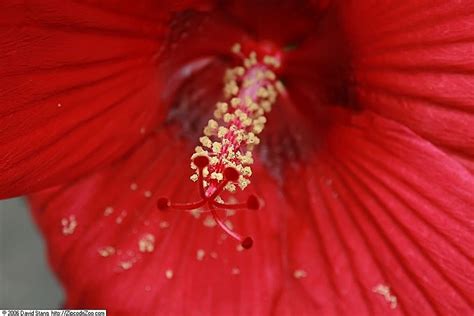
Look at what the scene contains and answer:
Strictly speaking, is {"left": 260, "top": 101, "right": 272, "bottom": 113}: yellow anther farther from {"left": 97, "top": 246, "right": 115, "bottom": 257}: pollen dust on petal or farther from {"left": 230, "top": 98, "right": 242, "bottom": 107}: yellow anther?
{"left": 97, "top": 246, "right": 115, "bottom": 257}: pollen dust on petal

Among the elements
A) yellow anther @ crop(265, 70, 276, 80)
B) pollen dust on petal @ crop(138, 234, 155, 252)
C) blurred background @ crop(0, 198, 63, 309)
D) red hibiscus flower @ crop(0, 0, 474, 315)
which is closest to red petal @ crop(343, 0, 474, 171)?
red hibiscus flower @ crop(0, 0, 474, 315)

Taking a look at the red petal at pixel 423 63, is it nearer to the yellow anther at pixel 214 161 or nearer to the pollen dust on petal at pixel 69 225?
the yellow anther at pixel 214 161

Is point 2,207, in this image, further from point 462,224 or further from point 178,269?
point 462,224

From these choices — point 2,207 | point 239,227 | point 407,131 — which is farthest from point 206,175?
point 2,207

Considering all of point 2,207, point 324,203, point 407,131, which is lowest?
point 2,207

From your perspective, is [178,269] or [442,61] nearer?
[442,61]

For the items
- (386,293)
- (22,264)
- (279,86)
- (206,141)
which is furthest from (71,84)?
(22,264)

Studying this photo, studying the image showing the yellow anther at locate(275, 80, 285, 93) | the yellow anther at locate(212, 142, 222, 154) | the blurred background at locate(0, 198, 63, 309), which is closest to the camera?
the yellow anther at locate(212, 142, 222, 154)

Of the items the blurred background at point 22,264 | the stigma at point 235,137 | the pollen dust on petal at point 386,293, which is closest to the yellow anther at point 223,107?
the stigma at point 235,137
